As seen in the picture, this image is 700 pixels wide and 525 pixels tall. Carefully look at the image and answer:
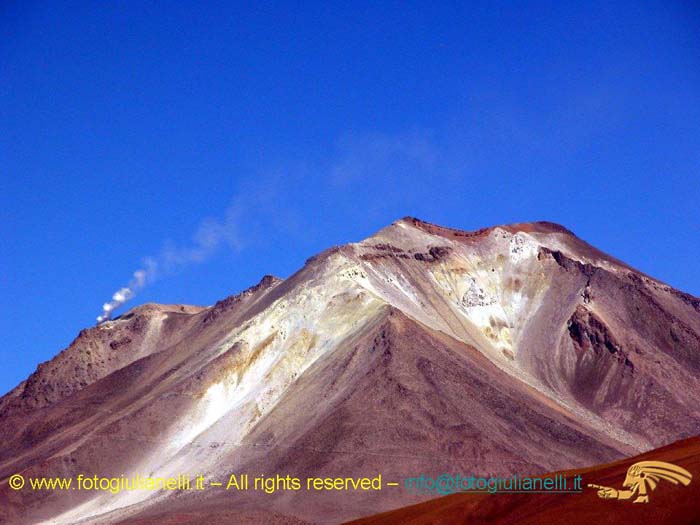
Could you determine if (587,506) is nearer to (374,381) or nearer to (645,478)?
(645,478)

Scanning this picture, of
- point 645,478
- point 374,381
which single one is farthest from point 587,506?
point 374,381

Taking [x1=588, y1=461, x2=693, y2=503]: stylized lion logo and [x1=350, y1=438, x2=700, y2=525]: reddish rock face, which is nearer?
[x1=350, y1=438, x2=700, y2=525]: reddish rock face

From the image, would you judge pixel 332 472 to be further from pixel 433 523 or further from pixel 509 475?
pixel 433 523

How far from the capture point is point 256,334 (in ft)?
297

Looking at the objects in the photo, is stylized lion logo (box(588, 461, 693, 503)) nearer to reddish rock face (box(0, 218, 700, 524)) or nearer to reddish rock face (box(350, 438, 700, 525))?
reddish rock face (box(350, 438, 700, 525))

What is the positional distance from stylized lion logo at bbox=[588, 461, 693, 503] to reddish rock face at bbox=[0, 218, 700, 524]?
2766 cm

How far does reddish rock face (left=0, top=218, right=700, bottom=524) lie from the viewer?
66.0 meters

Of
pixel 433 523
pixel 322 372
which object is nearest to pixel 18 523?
pixel 322 372

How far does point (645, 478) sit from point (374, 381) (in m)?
42.6

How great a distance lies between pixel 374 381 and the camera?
7250 centimetres

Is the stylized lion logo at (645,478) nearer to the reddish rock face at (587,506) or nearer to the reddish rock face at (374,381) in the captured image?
the reddish rock face at (587,506)

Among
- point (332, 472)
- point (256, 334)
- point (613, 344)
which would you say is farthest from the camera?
point (613, 344)

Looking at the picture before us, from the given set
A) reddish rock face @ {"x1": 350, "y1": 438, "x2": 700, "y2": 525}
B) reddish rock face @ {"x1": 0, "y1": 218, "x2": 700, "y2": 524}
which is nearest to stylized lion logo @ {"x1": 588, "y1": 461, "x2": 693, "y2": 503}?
reddish rock face @ {"x1": 350, "y1": 438, "x2": 700, "y2": 525}

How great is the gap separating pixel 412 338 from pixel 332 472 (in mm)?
18306
